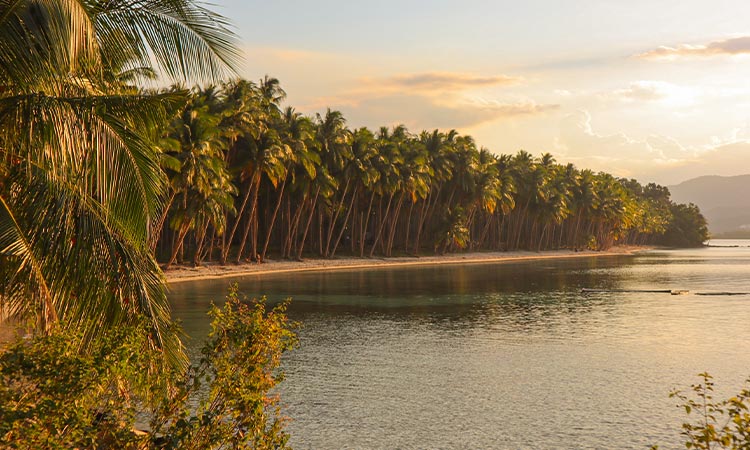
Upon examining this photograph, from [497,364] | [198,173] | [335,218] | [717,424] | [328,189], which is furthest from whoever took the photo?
[335,218]

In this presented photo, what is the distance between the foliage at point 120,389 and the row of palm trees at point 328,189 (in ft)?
91.1

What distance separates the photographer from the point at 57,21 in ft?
31.1

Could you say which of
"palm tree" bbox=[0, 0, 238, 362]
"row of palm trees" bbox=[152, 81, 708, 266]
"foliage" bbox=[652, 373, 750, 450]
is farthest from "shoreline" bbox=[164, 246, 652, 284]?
"foliage" bbox=[652, 373, 750, 450]

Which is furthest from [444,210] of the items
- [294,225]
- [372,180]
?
[294,225]

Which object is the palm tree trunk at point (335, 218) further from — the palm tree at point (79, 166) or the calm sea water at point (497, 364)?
the palm tree at point (79, 166)

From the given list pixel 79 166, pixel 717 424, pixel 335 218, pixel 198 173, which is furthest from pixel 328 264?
pixel 79 166

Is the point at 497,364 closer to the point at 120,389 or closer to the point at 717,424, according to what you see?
the point at 717,424

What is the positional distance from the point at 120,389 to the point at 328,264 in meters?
73.6

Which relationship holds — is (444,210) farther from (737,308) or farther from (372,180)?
(737,308)

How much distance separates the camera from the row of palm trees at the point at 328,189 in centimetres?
5938

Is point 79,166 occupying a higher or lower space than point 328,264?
higher

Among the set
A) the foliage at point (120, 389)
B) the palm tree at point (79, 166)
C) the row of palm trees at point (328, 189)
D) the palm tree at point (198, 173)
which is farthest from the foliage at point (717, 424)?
the palm tree at point (198, 173)

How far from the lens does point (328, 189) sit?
3145 inches

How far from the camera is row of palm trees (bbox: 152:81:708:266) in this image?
5938cm
